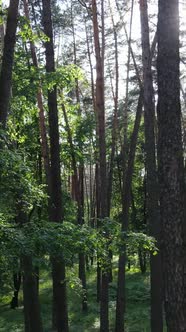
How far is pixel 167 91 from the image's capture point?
6.44 meters

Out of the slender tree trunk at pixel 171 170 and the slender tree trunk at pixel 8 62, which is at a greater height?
the slender tree trunk at pixel 8 62

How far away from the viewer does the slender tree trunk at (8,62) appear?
775 cm

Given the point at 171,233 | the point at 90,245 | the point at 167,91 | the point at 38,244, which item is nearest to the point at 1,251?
the point at 38,244

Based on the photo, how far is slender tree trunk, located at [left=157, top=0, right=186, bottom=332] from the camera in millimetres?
6270

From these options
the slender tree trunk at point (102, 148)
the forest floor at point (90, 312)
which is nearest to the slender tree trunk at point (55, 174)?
the slender tree trunk at point (102, 148)

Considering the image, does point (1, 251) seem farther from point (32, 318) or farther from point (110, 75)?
point (110, 75)

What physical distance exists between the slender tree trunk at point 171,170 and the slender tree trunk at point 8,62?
115 inches

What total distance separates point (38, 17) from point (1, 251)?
550 inches

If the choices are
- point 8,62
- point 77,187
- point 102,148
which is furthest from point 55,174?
point 77,187

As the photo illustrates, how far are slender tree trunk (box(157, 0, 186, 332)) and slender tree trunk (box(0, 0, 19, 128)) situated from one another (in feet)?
9.56

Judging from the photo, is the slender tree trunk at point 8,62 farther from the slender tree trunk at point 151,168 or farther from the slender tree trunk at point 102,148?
the slender tree trunk at point 102,148

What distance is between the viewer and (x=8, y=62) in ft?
26.2

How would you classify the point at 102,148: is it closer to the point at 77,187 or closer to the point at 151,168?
the point at 151,168

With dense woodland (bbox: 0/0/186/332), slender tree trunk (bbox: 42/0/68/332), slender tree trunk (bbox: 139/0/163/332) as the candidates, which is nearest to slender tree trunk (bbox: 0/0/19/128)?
dense woodland (bbox: 0/0/186/332)
